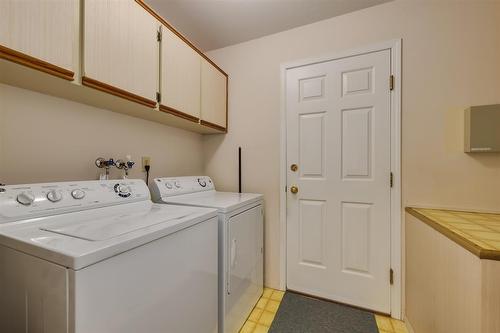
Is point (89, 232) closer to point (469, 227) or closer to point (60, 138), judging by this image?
point (60, 138)

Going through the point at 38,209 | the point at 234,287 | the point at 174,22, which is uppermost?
the point at 174,22

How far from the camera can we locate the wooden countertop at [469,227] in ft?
2.62

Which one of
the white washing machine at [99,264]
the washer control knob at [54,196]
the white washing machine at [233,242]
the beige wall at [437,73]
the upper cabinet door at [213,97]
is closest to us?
the white washing machine at [99,264]

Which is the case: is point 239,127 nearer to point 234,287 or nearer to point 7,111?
point 234,287

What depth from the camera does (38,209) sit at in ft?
3.04

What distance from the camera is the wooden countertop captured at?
2.62 feet

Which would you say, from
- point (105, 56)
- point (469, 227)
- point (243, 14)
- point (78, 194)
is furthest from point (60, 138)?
point (469, 227)

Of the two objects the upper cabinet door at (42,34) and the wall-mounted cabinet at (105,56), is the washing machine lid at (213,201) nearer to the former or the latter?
the wall-mounted cabinet at (105,56)

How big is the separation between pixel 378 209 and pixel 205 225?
1.35 m

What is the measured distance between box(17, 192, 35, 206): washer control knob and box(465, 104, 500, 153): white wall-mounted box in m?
2.38

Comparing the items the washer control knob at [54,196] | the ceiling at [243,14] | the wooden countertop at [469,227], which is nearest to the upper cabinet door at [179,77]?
the ceiling at [243,14]

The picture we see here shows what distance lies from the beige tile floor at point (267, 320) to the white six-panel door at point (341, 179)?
0.09 metres

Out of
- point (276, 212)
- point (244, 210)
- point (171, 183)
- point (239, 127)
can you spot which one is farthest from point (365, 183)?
point (171, 183)

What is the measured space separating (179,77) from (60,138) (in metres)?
0.83
